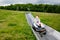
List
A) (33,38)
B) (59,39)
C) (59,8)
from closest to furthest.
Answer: (59,39), (33,38), (59,8)

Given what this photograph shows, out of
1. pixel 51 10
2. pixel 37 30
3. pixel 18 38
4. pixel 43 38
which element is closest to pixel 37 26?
pixel 37 30

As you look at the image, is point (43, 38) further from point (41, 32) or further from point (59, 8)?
point (59, 8)

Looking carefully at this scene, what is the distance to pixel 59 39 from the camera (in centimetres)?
1830

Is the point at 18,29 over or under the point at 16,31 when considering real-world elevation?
under

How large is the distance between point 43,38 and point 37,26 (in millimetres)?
3088

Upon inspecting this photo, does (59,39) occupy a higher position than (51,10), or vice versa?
(59,39)

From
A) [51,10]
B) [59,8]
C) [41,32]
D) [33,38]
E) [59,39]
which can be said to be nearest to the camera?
[59,39]

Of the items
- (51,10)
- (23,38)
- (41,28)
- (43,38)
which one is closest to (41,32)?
(41,28)

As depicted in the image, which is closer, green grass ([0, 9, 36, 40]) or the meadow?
green grass ([0, 9, 36, 40])

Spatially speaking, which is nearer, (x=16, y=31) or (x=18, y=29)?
(x=16, y=31)

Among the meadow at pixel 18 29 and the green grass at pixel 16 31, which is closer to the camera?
the green grass at pixel 16 31

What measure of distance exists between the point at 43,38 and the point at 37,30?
256 cm

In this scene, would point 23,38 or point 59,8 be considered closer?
point 23,38

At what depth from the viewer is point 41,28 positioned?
2200cm
